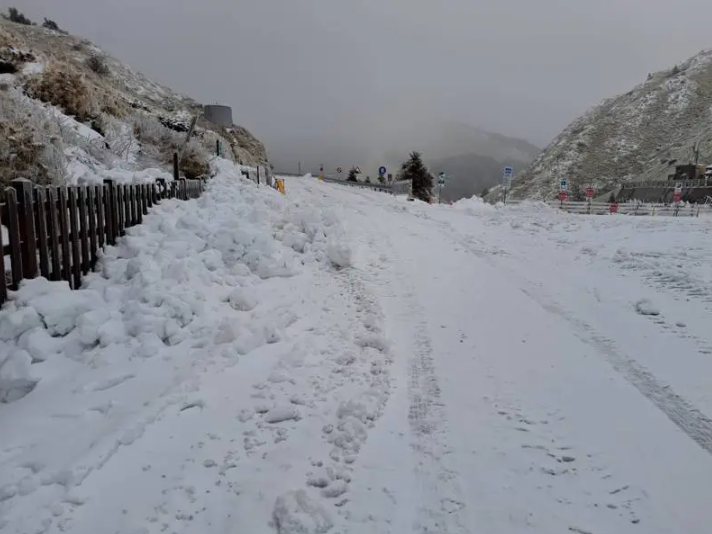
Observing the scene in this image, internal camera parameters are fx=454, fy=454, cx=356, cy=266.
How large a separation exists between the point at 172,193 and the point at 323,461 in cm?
799

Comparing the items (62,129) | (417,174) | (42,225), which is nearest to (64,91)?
(62,129)

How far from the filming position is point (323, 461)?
3607mm

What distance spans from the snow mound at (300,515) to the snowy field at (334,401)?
13mm

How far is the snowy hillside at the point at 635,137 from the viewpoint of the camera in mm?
108625

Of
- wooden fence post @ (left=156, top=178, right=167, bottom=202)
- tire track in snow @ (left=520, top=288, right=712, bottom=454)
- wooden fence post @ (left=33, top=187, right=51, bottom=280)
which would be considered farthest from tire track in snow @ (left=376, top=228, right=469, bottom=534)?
wooden fence post @ (left=156, top=178, right=167, bottom=202)

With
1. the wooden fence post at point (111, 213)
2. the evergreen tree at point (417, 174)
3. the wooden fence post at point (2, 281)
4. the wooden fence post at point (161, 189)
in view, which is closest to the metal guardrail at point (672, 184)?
the evergreen tree at point (417, 174)

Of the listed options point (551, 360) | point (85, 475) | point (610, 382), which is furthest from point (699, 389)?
point (85, 475)

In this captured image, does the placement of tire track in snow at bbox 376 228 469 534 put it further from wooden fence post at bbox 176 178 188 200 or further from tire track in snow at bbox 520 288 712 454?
wooden fence post at bbox 176 178 188 200

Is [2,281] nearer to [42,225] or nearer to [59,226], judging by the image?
[42,225]

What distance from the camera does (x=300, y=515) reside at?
9.92 ft

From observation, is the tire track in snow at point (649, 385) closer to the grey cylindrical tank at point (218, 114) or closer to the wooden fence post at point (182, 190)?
the wooden fence post at point (182, 190)

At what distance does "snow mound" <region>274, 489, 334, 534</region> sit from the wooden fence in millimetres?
3814

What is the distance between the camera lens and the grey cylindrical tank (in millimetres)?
44781

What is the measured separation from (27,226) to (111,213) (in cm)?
194
